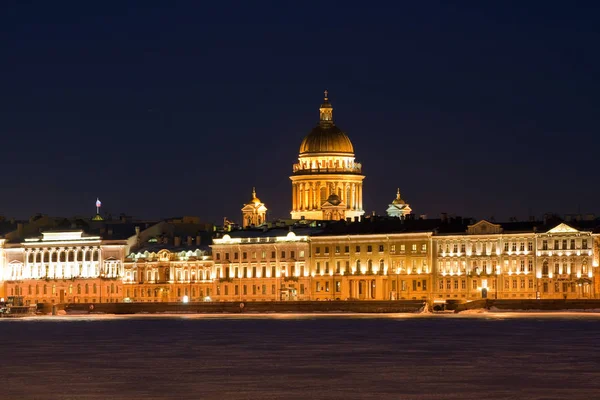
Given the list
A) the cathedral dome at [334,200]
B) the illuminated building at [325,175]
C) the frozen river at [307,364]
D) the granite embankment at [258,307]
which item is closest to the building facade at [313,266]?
the granite embankment at [258,307]

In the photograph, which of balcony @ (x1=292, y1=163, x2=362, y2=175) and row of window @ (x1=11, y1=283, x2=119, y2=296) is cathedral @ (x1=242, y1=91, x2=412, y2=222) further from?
row of window @ (x1=11, y1=283, x2=119, y2=296)

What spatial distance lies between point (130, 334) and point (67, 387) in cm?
3106

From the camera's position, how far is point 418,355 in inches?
1906

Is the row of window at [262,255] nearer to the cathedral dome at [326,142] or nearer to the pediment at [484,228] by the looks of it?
the pediment at [484,228]

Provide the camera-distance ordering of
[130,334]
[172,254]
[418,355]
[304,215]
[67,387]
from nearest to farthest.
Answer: [67,387], [418,355], [130,334], [172,254], [304,215]

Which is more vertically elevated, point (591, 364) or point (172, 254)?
point (172, 254)

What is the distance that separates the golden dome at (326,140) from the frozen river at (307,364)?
2854 inches

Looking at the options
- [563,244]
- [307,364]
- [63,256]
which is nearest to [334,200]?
[63,256]

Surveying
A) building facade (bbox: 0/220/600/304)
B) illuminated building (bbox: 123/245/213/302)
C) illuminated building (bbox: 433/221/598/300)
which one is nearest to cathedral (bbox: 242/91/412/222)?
building facade (bbox: 0/220/600/304)

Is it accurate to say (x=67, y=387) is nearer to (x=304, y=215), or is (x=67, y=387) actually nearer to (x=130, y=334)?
(x=130, y=334)

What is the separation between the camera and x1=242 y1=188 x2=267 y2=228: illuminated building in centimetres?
14362

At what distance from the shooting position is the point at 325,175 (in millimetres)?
141250

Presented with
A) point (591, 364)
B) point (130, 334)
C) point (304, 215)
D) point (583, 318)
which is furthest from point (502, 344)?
point (304, 215)

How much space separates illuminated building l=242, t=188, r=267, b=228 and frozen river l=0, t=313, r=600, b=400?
7303 centimetres
